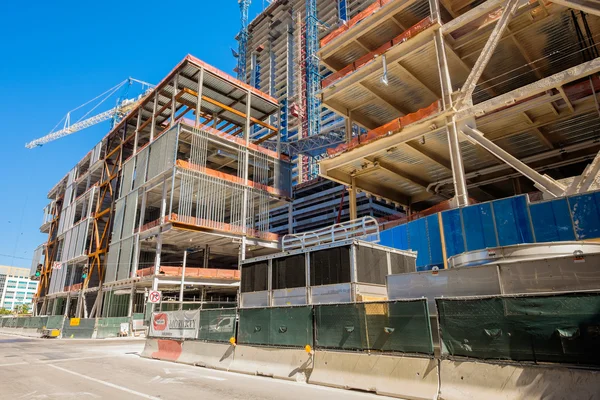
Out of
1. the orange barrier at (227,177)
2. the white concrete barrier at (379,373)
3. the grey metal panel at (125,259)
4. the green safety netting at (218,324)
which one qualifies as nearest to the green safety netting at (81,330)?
the grey metal panel at (125,259)

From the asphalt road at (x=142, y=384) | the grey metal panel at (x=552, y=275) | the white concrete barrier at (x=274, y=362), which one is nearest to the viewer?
the asphalt road at (x=142, y=384)

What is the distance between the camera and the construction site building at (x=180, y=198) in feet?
Result: 126

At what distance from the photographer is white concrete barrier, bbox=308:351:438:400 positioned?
761 cm

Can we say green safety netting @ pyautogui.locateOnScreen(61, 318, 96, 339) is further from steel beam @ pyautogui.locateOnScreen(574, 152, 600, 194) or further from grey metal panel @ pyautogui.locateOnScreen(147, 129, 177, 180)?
steel beam @ pyautogui.locateOnScreen(574, 152, 600, 194)

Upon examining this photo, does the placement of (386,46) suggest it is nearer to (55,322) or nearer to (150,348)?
(150,348)

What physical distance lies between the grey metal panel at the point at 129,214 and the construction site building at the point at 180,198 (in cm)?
13

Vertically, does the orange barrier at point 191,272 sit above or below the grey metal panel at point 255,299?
above

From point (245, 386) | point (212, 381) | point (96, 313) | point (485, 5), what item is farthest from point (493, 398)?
point (96, 313)

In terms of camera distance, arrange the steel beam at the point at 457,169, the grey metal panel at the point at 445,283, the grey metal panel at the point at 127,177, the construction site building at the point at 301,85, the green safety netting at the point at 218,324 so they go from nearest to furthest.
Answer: the grey metal panel at the point at 445,283, the green safety netting at the point at 218,324, the steel beam at the point at 457,169, the grey metal panel at the point at 127,177, the construction site building at the point at 301,85

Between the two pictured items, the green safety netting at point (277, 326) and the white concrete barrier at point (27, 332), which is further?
the white concrete barrier at point (27, 332)

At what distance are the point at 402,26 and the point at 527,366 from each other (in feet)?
87.7

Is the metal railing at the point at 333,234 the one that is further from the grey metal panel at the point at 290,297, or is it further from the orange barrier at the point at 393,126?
the orange barrier at the point at 393,126

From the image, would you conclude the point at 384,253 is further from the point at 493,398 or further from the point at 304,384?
the point at 493,398

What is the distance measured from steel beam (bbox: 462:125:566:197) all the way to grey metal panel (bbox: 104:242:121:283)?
39103 millimetres
